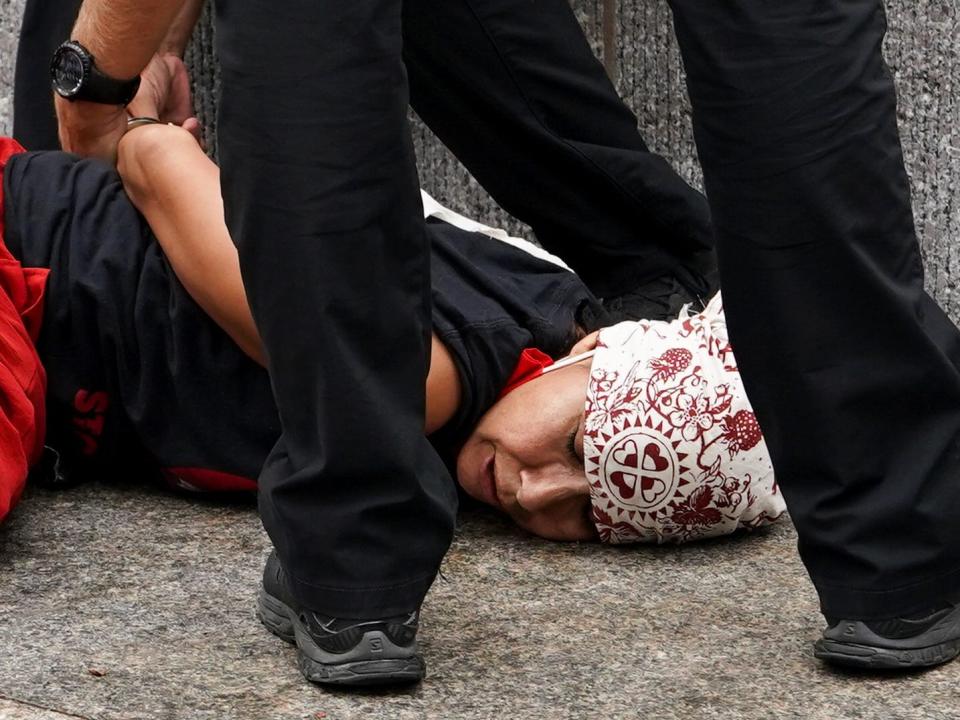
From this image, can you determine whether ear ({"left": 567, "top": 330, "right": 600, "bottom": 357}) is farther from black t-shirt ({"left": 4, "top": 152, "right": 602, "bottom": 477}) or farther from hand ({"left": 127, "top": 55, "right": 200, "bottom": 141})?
hand ({"left": 127, "top": 55, "right": 200, "bottom": 141})

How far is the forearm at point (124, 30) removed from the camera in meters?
2.19

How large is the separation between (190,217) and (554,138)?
0.83 meters

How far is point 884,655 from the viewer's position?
186 cm

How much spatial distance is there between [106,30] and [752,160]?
1.10 m

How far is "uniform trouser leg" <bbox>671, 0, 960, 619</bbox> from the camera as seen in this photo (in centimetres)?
172

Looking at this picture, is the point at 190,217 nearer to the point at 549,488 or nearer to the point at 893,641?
the point at 549,488

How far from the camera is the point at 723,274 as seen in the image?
5.94ft

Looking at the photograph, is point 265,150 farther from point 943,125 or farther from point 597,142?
point 943,125

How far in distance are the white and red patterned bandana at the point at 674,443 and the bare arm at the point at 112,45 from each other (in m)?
0.87

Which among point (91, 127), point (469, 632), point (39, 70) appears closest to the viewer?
point (469, 632)

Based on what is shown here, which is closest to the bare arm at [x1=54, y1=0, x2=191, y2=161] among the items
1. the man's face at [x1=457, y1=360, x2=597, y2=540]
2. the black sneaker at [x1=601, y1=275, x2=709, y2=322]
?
the man's face at [x1=457, y1=360, x2=597, y2=540]

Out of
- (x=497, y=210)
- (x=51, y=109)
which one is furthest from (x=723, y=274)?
(x=51, y=109)

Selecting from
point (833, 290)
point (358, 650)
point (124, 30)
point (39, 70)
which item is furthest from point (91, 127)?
point (833, 290)

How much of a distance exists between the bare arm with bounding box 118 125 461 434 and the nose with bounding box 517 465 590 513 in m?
0.18
